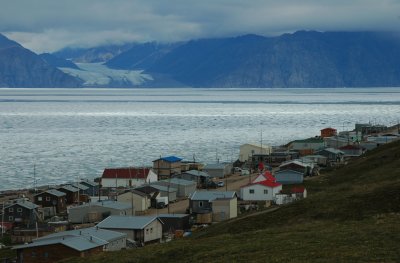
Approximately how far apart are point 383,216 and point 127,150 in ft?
218

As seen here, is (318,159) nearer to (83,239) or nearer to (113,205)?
(113,205)

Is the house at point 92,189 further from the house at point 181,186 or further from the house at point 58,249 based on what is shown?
the house at point 58,249

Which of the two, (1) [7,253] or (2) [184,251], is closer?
(2) [184,251]

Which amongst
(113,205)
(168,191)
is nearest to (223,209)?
(113,205)

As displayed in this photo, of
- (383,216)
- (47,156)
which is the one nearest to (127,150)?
(47,156)

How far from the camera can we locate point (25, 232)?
127 feet

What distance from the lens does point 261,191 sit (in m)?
49.5

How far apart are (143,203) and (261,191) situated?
816 centimetres

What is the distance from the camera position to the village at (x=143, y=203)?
3250 cm

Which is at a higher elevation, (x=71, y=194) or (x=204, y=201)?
(x=204, y=201)

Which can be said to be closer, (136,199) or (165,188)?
(136,199)

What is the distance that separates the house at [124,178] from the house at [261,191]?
12.1 meters

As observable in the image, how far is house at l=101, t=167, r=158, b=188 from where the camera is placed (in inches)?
2303

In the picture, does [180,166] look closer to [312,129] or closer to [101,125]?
[312,129]
